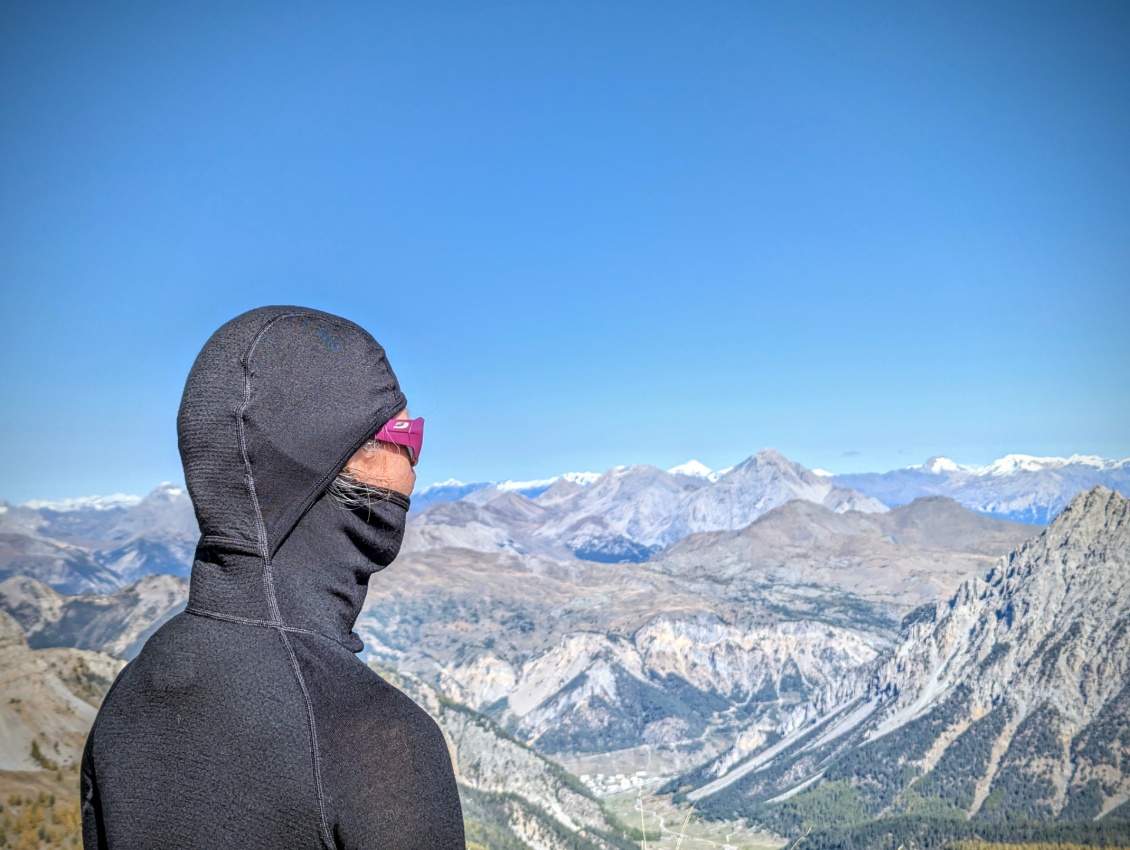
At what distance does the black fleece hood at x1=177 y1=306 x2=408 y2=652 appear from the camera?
264 cm

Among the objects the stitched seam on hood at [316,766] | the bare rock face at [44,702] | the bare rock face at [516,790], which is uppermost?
the stitched seam on hood at [316,766]

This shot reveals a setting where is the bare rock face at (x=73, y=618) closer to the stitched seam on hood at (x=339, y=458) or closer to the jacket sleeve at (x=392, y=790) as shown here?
the stitched seam on hood at (x=339, y=458)

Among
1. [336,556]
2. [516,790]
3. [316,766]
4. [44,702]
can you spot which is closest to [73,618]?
[516,790]

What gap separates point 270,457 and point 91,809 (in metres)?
1.35

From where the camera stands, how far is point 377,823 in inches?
90.4

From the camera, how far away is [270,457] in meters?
2.67

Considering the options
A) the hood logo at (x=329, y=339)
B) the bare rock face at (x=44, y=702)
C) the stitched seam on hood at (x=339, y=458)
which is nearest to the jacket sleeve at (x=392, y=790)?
the stitched seam on hood at (x=339, y=458)

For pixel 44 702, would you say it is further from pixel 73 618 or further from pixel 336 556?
pixel 73 618

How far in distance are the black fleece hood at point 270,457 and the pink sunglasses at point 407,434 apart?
7 cm

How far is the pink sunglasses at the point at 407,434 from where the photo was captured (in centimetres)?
284

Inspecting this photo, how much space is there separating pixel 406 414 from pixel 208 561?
0.75m

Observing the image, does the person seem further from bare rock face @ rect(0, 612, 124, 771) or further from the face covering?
bare rock face @ rect(0, 612, 124, 771)

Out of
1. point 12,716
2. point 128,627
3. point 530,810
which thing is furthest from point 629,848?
point 128,627

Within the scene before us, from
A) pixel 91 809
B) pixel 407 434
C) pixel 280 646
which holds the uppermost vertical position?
pixel 407 434
